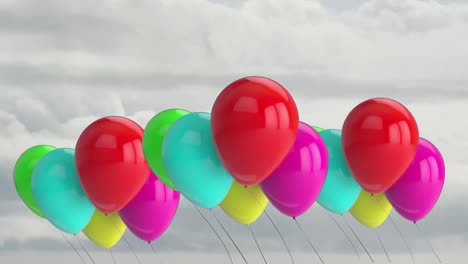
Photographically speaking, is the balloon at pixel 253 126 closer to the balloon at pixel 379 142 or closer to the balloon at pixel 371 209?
the balloon at pixel 379 142

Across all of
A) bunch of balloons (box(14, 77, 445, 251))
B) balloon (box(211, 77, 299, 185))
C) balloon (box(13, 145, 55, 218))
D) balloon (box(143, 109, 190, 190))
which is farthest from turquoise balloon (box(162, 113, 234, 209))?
balloon (box(13, 145, 55, 218))

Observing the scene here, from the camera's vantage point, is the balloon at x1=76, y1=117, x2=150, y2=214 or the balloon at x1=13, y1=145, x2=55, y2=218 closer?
the balloon at x1=76, y1=117, x2=150, y2=214

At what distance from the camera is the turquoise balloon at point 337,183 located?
19.6 m

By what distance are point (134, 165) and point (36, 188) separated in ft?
7.53

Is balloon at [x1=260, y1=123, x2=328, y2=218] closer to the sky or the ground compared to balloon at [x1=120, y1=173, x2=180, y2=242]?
closer to the sky

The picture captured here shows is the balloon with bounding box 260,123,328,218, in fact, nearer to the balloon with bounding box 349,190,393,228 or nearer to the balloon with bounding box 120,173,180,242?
the balloon with bounding box 120,173,180,242

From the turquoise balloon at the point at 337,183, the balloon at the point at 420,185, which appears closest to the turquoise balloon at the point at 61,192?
the turquoise balloon at the point at 337,183

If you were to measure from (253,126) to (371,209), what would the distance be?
4.85 m

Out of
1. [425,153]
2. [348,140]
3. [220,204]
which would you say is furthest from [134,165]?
[425,153]

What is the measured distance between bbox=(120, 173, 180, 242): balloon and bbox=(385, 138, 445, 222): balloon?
373 cm

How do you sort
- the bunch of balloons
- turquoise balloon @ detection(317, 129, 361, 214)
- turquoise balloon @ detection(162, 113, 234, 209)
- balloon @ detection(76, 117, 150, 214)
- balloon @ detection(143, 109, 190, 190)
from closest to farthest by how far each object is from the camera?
the bunch of balloons, turquoise balloon @ detection(162, 113, 234, 209), balloon @ detection(76, 117, 150, 214), balloon @ detection(143, 109, 190, 190), turquoise balloon @ detection(317, 129, 361, 214)

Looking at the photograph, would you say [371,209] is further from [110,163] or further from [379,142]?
[110,163]

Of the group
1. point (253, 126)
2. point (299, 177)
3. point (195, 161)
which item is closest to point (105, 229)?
point (195, 161)

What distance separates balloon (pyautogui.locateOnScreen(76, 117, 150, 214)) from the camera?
1875 centimetres
